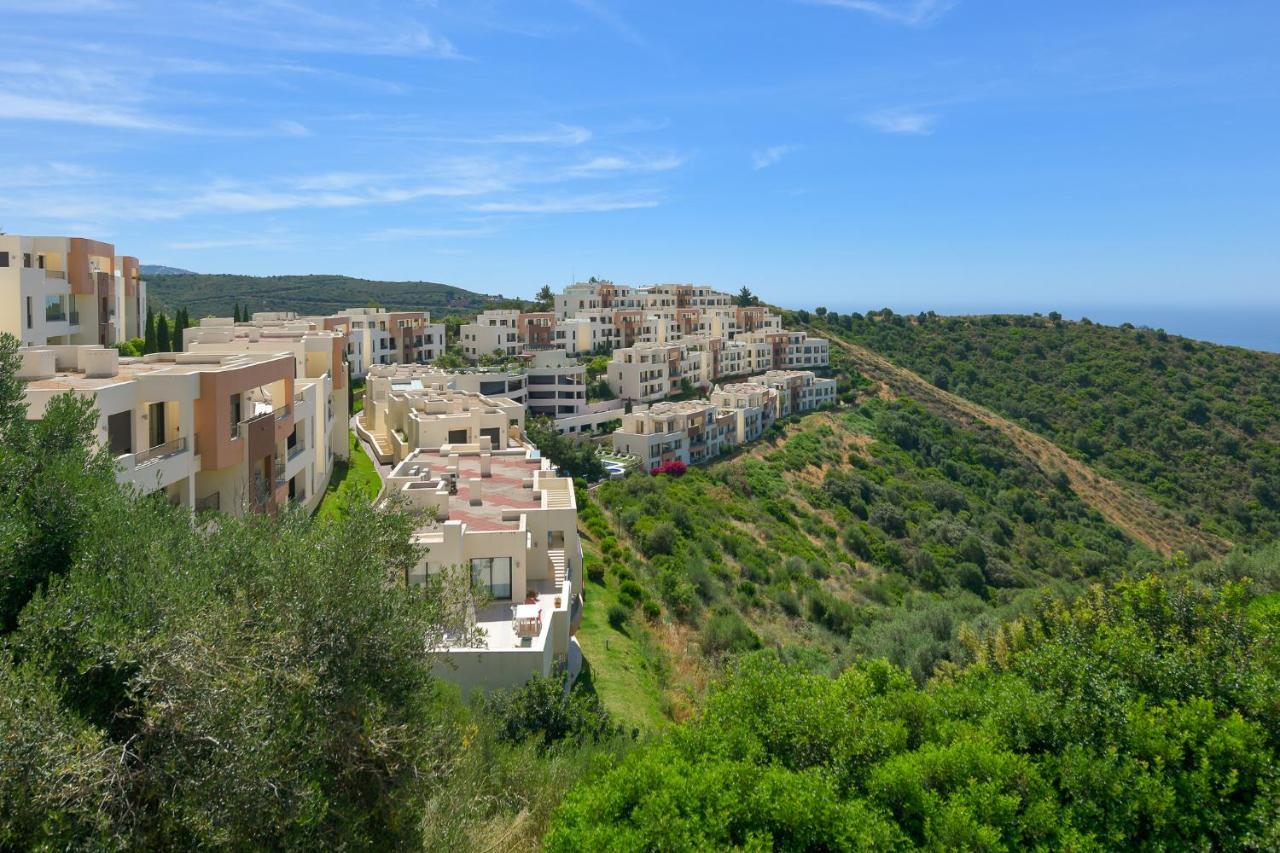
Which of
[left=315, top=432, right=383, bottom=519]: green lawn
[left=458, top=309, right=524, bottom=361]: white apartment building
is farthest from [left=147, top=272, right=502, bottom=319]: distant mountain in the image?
[left=315, top=432, right=383, bottom=519]: green lawn

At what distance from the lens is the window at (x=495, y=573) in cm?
2108

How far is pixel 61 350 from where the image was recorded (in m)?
20.7

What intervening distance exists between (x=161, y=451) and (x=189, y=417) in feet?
3.56

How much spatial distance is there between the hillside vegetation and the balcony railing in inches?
2796

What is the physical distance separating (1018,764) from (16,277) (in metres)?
32.8

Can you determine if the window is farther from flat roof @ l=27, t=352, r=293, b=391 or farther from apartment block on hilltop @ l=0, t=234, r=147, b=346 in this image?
apartment block on hilltop @ l=0, t=234, r=147, b=346

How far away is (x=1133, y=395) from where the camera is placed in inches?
3652

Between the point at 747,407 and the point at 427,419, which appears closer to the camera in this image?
the point at 427,419

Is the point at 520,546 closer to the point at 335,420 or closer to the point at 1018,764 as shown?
the point at 1018,764

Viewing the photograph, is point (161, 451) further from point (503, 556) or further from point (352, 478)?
point (352, 478)

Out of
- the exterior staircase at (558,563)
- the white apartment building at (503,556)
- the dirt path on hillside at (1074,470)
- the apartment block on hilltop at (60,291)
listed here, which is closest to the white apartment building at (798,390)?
the dirt path on hillside at (1074,470)

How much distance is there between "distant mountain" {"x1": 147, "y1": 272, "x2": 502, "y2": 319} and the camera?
458ft

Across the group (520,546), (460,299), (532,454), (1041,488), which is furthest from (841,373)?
(460,299)

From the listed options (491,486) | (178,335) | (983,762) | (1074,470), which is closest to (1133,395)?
(1074,470)
